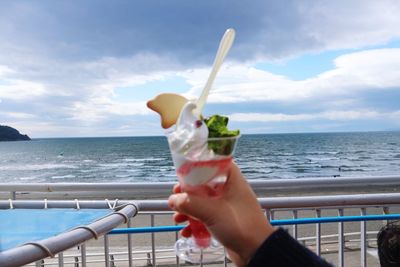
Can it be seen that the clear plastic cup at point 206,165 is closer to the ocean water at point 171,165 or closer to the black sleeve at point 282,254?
the black sleeve at point 282,254

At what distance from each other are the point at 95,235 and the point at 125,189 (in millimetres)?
1610

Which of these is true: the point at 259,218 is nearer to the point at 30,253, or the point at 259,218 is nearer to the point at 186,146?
the point at 186,146

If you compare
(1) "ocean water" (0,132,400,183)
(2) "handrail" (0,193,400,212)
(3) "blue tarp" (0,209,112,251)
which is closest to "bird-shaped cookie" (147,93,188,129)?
(3) "blue tarp" (0,209,112,251)

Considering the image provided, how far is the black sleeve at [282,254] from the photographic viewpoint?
0.95m

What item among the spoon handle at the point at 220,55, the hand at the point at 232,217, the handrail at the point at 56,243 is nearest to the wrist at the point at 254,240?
the hand at the point at 232,217

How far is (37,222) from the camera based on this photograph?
7.66ft

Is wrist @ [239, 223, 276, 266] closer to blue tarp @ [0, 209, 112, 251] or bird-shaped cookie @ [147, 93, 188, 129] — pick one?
bird-shaped cookie @ [147, 93, 188, 129]

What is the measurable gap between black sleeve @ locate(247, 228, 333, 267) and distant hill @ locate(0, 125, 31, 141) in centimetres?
16978

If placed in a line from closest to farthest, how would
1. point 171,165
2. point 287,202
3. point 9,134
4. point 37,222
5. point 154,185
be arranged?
point 37,222 < point 287,202 < point 154,185 < point 171,165 < point 9,134

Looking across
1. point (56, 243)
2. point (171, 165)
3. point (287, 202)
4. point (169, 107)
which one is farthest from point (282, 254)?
point (171, 165)

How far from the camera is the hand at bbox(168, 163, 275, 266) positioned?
3.24 feet

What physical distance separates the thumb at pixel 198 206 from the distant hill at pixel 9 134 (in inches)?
6680

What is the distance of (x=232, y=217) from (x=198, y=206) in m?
0.09

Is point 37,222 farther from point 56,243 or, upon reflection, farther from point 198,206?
point 198,206
